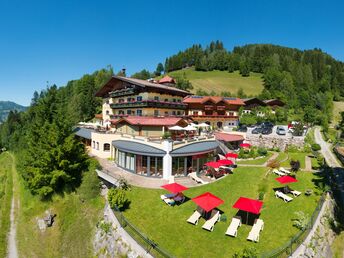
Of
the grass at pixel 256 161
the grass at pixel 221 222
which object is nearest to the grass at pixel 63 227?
the grass at pixel 221 222

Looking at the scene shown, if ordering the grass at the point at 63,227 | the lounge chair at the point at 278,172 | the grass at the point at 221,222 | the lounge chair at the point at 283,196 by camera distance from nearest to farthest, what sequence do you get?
1. the grass at the point at 221,222
2. the lounge chair at the point at 283,196
3. the grass at the point at 63,227
4. the lounge chair at the point at 278,172

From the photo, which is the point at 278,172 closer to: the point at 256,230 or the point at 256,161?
the point at 256,161

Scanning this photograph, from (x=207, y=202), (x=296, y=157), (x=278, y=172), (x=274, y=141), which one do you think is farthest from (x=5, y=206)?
(x=274, y=141)

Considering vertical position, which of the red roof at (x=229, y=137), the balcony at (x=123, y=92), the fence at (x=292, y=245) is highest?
the balcony at (x=123, y=92)

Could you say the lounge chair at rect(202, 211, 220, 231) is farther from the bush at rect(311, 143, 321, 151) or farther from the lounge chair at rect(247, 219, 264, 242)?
the bush at rect(311, 143, 321, 151)

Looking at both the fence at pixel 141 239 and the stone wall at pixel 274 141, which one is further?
the stone wall at pixel 274 141

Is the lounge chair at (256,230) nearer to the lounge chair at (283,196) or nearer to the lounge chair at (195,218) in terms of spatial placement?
the lounge chair at (195,218)
